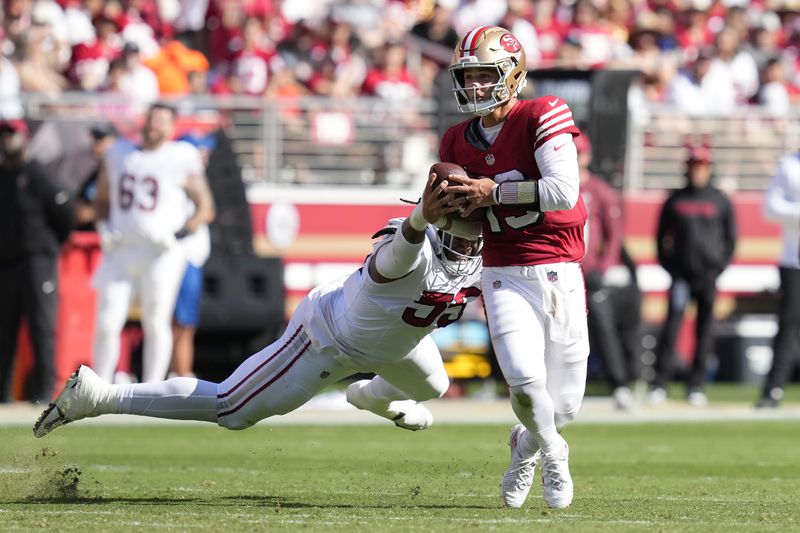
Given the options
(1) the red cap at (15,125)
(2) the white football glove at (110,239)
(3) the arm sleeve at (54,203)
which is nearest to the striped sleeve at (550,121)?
(2) the white football glove at (110,239)

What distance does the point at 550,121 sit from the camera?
6.18 meters

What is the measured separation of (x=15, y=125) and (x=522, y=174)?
23.8 feet

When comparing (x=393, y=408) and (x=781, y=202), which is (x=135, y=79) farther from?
(x=393, y=408)

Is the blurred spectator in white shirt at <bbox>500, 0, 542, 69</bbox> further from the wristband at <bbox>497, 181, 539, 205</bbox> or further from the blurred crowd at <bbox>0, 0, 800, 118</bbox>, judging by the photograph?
the wristband at <bbox>497, 181, 539, 205</bbox>

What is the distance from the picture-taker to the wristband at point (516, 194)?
6062 millimetres

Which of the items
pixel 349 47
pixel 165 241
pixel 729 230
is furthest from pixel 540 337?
pixel 349 47

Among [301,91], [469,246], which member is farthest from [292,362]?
[301,91]

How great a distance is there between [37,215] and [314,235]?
307 cm

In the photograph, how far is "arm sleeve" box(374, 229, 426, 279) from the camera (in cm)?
597

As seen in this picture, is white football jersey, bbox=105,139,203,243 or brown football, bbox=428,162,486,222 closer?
brown football, bbox=428,162,486,222

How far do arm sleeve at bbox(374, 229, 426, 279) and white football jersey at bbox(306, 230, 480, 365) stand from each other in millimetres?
75

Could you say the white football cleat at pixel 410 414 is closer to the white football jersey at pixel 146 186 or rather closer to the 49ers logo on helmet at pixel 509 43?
the 49ers logo on helmet at pixel 509 43

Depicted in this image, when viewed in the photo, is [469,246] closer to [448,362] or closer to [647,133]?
[448,362]

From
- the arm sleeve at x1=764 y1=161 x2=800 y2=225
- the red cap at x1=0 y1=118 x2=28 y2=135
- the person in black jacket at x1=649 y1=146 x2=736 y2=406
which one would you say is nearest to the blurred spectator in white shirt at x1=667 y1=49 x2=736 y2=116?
the person in black jacket at x1=649 y1=146 x2=736 y2=406
